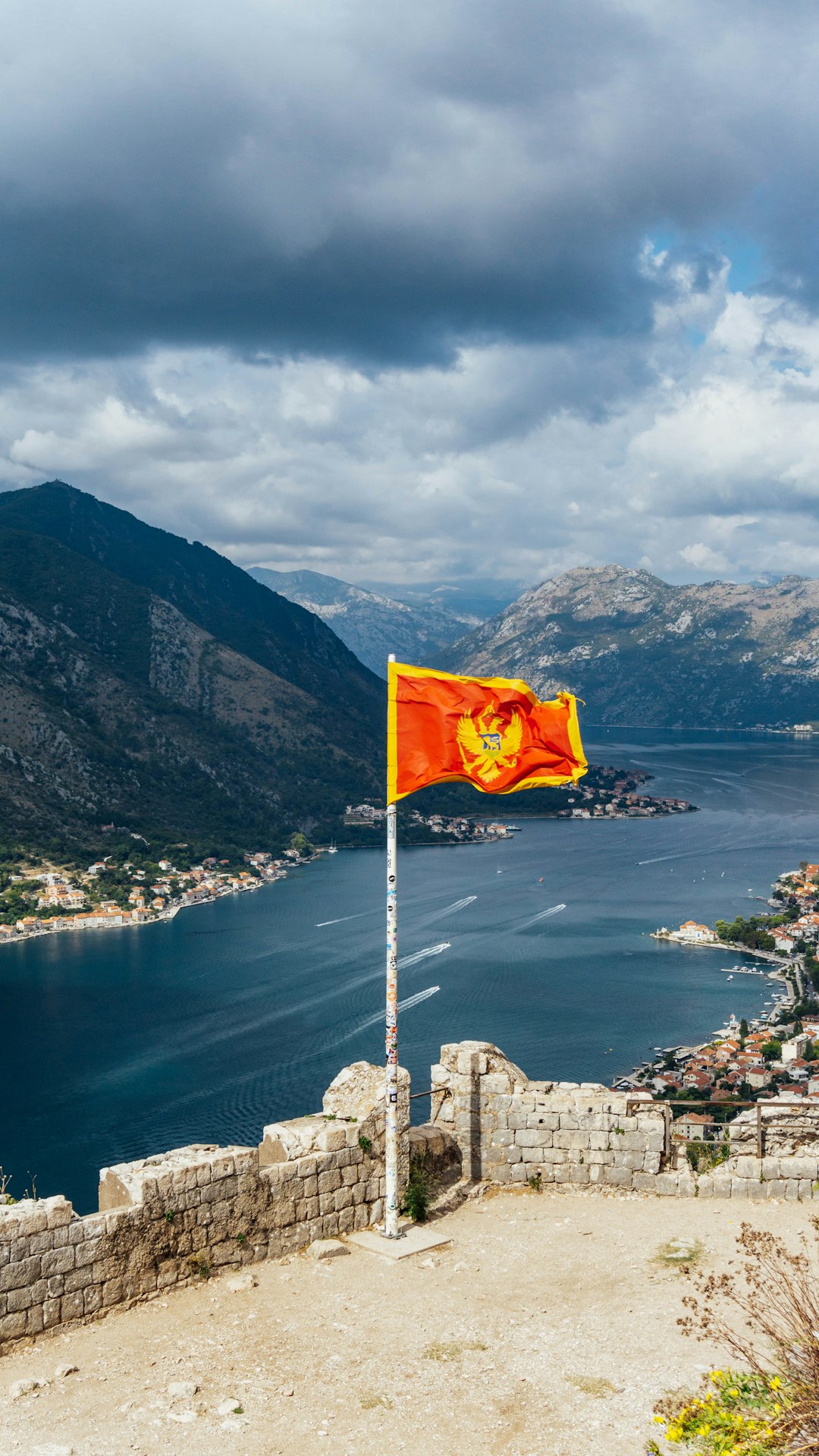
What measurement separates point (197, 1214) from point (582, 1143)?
4.40 meters

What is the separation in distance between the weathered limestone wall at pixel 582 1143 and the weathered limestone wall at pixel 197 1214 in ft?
3.78

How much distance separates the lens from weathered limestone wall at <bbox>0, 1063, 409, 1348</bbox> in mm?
7906

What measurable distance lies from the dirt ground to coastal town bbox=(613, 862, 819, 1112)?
4.61 m

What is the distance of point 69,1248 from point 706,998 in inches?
2635

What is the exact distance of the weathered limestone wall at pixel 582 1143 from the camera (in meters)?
11.5

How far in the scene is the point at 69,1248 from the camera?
8.08m

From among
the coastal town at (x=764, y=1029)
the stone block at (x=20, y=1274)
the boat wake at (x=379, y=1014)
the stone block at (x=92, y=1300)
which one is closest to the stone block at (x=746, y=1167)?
the coastal town at (x=764, y=1029)

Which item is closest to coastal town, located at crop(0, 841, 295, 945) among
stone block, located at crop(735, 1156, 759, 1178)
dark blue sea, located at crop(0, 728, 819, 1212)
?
dark blue sea, located at crop(0, 728, 819, 1212)

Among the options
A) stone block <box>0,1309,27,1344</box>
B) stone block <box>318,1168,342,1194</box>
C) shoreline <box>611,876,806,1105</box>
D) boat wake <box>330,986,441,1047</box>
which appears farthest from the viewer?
shoreline <box>611,876,806,1105</box>

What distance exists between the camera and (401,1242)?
9961mm

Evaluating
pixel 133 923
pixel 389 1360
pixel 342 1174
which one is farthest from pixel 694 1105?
pixel 133 923

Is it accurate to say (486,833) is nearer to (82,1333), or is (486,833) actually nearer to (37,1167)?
(37,1167)

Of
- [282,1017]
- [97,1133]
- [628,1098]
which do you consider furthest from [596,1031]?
[628,1098]

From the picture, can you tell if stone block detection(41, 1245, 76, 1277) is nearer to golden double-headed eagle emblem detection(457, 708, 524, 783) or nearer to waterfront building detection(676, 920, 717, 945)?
golden double-headed eagle emblem detection(457, 708, 524, 783)
